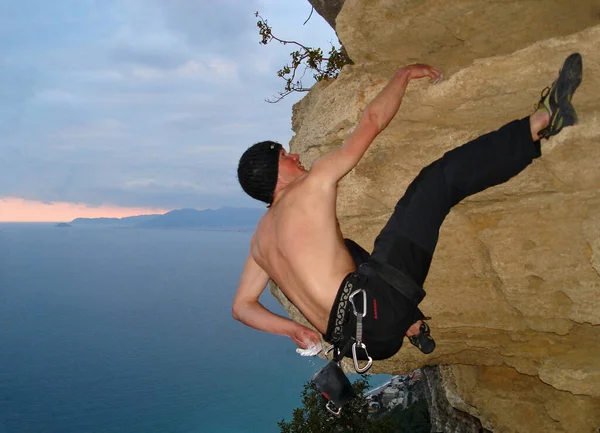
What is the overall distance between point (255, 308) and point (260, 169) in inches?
54.1

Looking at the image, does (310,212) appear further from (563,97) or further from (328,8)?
(328,8)

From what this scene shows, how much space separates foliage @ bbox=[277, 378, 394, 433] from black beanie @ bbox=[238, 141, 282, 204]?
14.0 m

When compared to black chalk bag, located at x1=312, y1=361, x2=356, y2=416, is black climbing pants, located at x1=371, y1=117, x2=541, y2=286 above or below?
above

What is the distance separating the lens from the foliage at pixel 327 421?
16.3 m

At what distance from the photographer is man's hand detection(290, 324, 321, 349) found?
3.70 m

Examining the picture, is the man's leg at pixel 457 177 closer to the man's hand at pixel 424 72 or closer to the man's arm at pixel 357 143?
the man's arm at pixel 357 143

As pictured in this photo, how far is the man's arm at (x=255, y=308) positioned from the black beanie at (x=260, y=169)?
2.61 feet

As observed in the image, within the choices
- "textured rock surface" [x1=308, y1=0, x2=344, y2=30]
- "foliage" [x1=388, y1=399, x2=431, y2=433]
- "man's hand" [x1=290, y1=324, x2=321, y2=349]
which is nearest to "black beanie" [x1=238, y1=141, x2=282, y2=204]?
"man's hand" [x1=290, y1=324, x2=321, y2=349]

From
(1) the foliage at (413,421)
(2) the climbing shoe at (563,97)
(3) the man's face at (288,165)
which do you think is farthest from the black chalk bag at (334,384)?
(1) the foliage at (413,421)

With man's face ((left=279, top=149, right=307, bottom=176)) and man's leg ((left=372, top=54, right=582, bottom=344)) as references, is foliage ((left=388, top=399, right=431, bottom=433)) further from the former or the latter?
man's face ((left=279, top=149, right=307, bottom=176))

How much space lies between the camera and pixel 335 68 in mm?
8211

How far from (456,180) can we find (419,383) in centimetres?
3065

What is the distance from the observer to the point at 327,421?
1634 cm

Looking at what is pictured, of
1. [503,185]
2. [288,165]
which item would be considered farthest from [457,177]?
[288,165]
